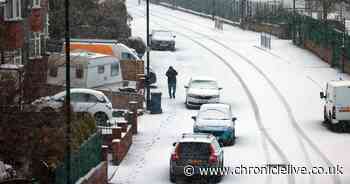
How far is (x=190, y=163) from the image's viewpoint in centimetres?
2939

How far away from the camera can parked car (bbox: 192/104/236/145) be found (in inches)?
1406

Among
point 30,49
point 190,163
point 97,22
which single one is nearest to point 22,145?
point 190,163

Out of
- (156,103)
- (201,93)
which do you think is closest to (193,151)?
(156,103)

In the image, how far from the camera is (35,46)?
47.6m

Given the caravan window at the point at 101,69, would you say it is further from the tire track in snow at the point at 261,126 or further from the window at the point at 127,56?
the window at the point at 127,56

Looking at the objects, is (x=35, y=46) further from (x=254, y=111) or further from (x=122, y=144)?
(x=122, y=144)

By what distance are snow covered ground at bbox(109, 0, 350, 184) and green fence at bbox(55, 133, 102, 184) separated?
4.81 feet

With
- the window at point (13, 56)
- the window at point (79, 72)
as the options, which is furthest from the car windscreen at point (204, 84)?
the window at point (13, 56)

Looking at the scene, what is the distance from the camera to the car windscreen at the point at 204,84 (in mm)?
46906

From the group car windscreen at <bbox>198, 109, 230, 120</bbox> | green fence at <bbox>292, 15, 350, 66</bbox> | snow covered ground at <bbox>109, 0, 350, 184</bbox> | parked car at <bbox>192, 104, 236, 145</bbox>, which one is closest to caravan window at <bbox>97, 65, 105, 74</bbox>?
snow covered ground at <bbox>109, 0, 350, 184</bbox>

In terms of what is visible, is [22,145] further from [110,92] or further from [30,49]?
[30,49]

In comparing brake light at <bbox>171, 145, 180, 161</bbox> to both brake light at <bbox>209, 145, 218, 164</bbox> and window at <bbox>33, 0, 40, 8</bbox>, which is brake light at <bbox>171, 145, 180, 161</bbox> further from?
window at <bbox>33, 0, 40, 8</bbox>

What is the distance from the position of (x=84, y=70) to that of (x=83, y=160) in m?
18.6

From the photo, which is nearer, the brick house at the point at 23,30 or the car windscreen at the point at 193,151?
the car windscreen at the point at 193,151
